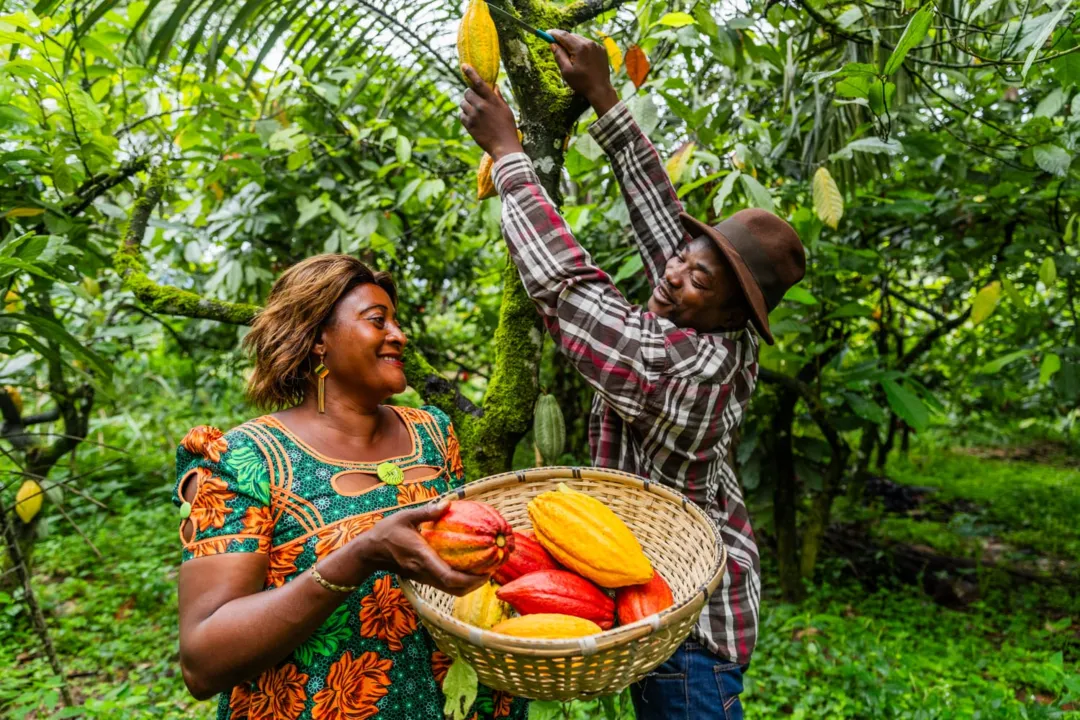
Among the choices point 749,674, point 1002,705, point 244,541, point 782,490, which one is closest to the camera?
point 244,541

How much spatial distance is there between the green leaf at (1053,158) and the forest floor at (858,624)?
152cm

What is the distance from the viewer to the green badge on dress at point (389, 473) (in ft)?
4.36

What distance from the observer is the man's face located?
1360mm

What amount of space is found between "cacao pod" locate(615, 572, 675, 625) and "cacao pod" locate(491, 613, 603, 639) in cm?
10

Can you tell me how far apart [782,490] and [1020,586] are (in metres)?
1.73

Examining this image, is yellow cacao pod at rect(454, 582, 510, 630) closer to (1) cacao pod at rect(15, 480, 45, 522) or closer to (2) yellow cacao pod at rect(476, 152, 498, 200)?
(2) yellow cacao pod at rect(476, 152, 498, 200)

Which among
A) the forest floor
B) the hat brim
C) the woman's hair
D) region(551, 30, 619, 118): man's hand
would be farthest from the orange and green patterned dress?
the forest floor

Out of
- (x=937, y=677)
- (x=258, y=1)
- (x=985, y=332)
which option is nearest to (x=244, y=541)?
(x=258, y=1)

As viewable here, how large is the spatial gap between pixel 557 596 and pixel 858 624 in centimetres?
284

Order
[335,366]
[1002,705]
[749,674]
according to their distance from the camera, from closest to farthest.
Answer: [335,366]
[1002,705]
[749,674]

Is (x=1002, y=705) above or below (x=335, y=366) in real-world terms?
below

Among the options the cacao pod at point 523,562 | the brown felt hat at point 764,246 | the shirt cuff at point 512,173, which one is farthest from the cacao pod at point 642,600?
the shirt cuff at point 512,173

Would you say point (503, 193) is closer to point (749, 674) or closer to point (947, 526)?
point (749, 674)

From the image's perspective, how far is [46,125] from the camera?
7.01 ft
